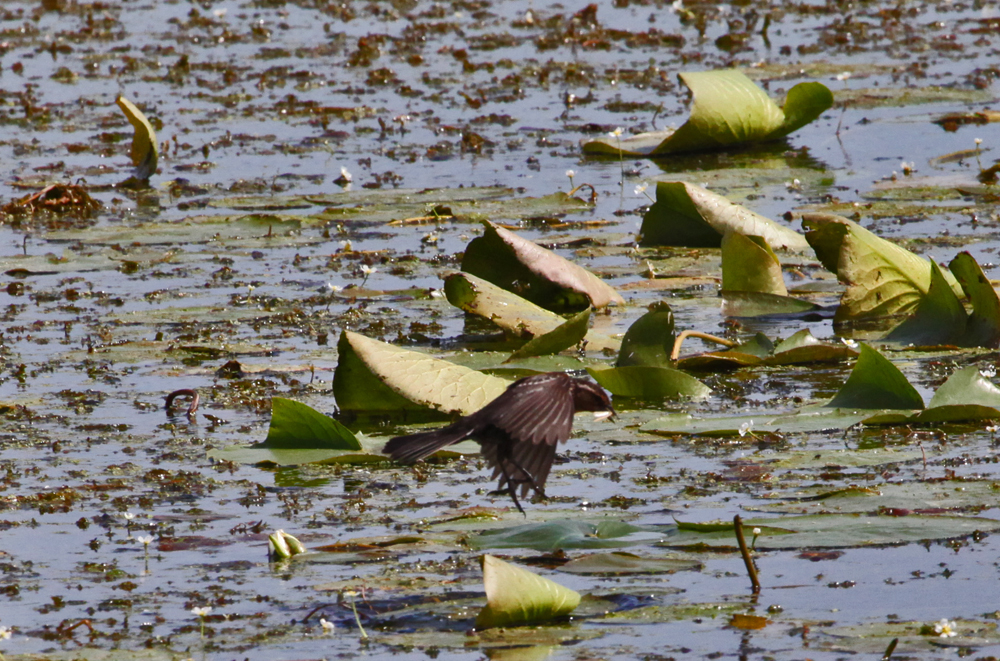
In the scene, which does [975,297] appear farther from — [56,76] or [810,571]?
[56,76]

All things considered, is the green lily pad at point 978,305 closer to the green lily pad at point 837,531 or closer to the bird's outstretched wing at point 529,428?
the green lily pad at point 837,531

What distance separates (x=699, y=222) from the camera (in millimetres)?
6582

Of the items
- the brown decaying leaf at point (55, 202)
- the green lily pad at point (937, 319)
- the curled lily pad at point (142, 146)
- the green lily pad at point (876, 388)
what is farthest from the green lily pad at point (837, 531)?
the curled lily pad at point (142, 146)

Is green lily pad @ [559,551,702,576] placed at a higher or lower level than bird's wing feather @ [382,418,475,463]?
lower

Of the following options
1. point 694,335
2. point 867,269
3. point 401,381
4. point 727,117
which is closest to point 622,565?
point 401,381

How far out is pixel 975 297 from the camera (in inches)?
195

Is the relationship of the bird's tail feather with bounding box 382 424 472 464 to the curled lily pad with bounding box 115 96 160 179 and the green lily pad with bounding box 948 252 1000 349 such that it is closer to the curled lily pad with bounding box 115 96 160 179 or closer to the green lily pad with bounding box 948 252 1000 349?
the green lily pad with bounding box 948 252 1000 349

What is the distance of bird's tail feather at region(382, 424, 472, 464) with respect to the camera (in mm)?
3281

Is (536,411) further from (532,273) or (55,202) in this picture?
(55,202)

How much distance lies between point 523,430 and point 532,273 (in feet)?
8.20

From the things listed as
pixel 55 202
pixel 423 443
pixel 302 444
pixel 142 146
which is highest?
pixel 423 443

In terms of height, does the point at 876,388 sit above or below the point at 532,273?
above

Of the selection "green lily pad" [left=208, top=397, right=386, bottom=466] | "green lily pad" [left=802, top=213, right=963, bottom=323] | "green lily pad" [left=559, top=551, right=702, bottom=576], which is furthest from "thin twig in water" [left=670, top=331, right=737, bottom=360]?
"green lily pad" [left=559, top=551, right=702, bottom=576]

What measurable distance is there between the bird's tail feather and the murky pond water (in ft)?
0.51
